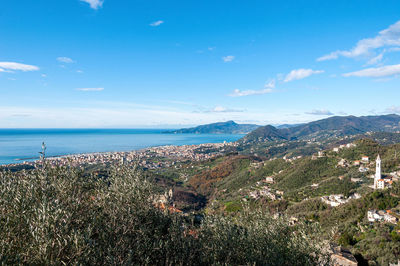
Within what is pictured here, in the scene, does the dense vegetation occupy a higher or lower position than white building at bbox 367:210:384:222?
higher

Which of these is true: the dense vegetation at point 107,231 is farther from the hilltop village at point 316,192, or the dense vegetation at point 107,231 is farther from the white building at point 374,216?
the white building at point 374,216

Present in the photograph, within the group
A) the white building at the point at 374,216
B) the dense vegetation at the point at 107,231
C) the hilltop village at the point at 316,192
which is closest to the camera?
the dense vegetation at the point at 107,231

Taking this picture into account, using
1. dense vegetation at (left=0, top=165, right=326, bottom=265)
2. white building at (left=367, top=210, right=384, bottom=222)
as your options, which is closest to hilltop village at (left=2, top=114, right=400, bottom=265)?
white building at (left=367, top=210, right=384, bottom=222)

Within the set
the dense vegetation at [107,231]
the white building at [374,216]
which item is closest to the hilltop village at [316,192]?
the white building at [374,216]

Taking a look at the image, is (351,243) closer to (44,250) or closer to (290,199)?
(290,199)

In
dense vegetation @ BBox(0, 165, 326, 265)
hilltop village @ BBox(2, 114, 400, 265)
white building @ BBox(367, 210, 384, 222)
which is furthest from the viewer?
white building @ BBox(367, 210, 384, 222)

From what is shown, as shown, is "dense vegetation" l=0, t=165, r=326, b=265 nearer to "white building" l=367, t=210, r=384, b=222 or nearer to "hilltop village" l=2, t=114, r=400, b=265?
"hilltop village" l=2, t=114, r=400, b=265

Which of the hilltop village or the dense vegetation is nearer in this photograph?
the dense vegetation

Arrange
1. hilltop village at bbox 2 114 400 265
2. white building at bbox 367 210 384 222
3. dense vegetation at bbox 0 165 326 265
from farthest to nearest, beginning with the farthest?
1. white building at bbox 367 210 384 222
2. hilltop village at bbox 2 114 400 265
3. dense vegetation at bbox 0 165 326 265

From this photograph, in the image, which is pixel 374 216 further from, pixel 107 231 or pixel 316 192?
pixel 107 231

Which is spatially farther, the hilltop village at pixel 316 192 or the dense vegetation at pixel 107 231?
the hilltop village at pixel 316 192
